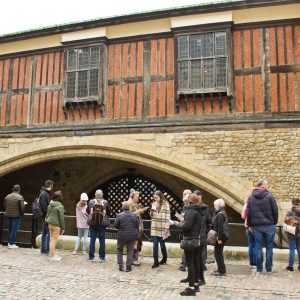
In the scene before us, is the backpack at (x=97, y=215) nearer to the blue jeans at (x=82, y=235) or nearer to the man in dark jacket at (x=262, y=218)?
the blue jeans at (x=82, y=235)

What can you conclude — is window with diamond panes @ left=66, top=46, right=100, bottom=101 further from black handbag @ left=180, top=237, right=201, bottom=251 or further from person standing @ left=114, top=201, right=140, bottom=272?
black handbag @ left=180, top=237, right=201, bottom=251

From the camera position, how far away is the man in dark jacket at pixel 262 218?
648 centimetres

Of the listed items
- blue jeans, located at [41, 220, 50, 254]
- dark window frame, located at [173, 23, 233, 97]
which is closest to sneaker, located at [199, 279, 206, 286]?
blue jeans, located at [41, 220, 50, 254]

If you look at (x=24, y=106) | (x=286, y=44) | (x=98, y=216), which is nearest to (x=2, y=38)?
(x=24, y=106)

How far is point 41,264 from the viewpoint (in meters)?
7.21

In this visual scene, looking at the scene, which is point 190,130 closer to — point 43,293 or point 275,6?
point 275,6

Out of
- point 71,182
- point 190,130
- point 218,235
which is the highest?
point 190,130

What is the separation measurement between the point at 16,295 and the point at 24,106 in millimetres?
7846

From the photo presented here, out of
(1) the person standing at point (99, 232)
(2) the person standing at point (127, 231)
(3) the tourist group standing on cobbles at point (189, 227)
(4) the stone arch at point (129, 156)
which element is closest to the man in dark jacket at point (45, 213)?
(3) the tourist group standing on cobbles at point (189, 227)

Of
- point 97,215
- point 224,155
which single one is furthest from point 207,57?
point 97,215

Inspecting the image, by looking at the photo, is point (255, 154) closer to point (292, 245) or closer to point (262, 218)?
point (292, 245)

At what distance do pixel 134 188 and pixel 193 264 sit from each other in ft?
28.3

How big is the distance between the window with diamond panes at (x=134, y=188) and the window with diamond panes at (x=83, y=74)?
12.4 feet

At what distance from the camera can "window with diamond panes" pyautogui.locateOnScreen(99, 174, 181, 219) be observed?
43.7 ft
